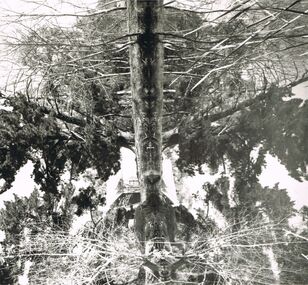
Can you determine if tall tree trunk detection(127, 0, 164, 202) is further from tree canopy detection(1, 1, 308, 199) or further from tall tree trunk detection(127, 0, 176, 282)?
tree canopy detection(1, 1, 308, 199)

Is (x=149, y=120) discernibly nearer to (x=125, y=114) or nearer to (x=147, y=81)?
(x=147, y=81)

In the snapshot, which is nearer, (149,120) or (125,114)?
(149,120)

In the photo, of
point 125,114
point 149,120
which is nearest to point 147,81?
point 149,120

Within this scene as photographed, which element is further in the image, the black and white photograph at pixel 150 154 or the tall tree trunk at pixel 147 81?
the black and white photograph at pixel 150 154

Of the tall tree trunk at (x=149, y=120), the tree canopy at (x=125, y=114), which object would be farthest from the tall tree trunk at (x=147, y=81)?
the tree canopy at (x=125, y=114)

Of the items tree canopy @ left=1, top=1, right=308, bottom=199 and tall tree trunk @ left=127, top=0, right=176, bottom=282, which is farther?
tree canopy @ left=1, top=1, right=308, bottom=199

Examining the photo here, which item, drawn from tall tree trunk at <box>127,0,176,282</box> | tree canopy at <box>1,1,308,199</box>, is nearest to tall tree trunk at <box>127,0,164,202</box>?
tall tree trunk at <box>127,0,176,282</box>

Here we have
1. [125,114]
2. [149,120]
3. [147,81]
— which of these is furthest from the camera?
[125,114]

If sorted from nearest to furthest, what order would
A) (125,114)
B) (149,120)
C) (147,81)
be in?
(147,81) → (149,120) → (125,114)

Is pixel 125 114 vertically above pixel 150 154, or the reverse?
pixel 125 114

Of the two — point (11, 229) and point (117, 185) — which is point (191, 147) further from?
point (11, 229)

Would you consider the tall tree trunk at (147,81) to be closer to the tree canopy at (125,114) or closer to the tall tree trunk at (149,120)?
the tall tree trunk at (149,120)

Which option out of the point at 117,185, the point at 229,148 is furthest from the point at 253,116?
the point at 117,185

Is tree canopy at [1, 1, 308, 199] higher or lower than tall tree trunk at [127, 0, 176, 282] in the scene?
higher
